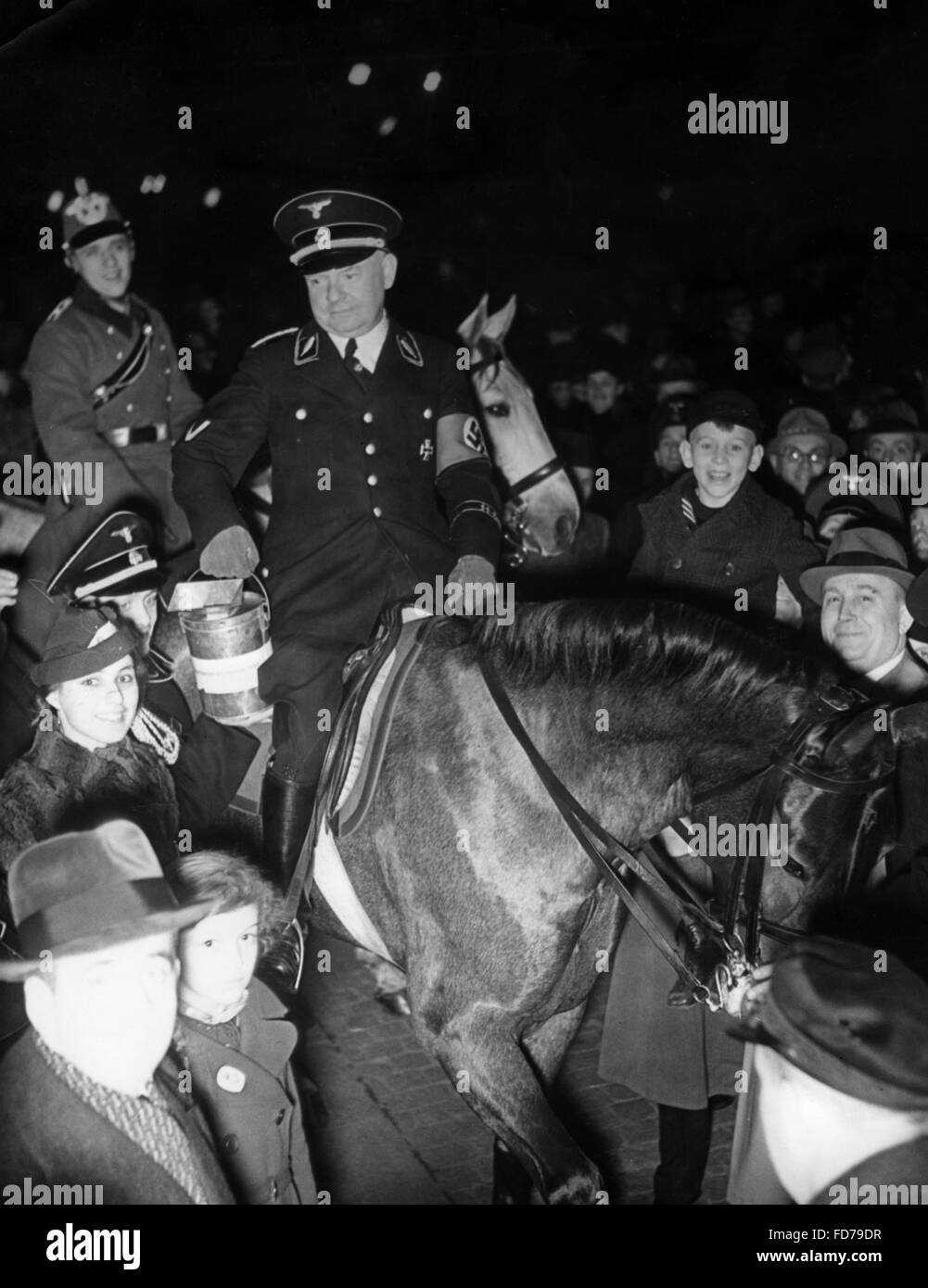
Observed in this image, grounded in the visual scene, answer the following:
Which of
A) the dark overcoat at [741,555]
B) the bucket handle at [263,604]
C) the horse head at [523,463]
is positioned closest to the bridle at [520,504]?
the horse head at [523,463]

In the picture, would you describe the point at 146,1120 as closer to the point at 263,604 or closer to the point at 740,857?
the point at 263,604

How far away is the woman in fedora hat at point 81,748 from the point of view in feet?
11.6

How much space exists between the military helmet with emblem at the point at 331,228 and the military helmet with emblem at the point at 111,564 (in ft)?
3.25

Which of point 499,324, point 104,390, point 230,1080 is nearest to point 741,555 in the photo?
point 499,324

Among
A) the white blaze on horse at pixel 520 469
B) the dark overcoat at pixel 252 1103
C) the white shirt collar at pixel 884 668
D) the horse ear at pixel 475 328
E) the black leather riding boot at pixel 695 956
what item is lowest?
the dark overcoat at pixel 252 1103

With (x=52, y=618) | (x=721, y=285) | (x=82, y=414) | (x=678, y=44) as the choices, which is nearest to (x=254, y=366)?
(x=82, y=414)

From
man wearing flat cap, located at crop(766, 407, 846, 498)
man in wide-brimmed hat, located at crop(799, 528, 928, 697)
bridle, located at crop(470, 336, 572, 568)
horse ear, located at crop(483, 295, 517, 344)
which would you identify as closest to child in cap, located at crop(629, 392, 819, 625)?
man in wide-brimmed hat, located at crop(799, 528, 928, 697)

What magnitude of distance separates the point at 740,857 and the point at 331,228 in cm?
221

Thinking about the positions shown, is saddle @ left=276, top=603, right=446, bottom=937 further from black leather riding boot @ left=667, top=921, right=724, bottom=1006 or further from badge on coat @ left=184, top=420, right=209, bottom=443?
black leather riding boot @ left=667, top=921, right=724, bottom=1006

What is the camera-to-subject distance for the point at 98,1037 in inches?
126

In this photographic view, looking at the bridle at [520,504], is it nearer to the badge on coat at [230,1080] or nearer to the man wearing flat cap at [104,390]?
the man wearing flat cap at [104,390]

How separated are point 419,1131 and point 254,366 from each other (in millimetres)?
2787

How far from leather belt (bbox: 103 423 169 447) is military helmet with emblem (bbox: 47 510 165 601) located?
1.22 ft
